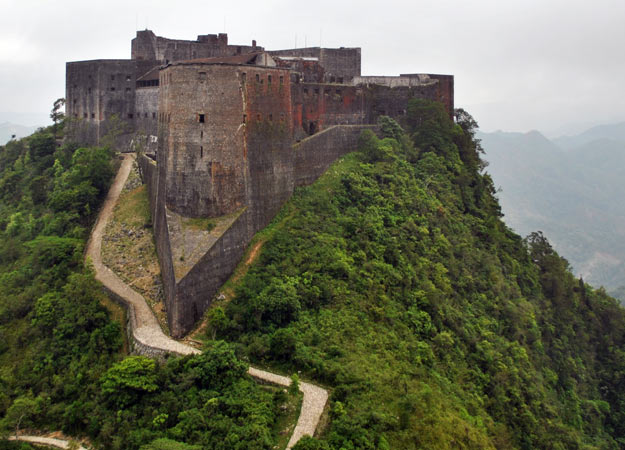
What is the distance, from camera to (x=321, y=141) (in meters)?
34.6

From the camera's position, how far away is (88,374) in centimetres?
2258

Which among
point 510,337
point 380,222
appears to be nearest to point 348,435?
point 380,222

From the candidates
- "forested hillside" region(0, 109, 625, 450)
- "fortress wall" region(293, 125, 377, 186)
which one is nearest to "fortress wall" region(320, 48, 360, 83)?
"forested hillside" region(0, 109, 625, 450)

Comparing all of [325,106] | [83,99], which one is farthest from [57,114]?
[325,106]

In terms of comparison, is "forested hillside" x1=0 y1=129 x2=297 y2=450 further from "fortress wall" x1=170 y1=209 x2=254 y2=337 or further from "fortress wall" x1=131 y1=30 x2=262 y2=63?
"fortress wall" x1=131 y1=30 x2=262 y2=63

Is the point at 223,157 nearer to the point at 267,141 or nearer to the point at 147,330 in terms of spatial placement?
the point at 267,141

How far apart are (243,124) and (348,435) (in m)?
15.0

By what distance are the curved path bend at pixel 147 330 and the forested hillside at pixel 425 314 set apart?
0.73 m

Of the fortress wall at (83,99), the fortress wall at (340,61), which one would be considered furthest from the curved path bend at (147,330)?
the fortress wall at (340,61)

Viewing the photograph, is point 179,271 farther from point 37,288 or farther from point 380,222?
point 380,222

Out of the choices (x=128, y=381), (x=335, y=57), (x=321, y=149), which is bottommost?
(x=128, y=381)

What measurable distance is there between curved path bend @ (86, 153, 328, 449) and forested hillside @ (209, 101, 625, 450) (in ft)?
2.39

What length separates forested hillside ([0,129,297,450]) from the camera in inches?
750

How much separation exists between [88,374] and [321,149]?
18.0m
